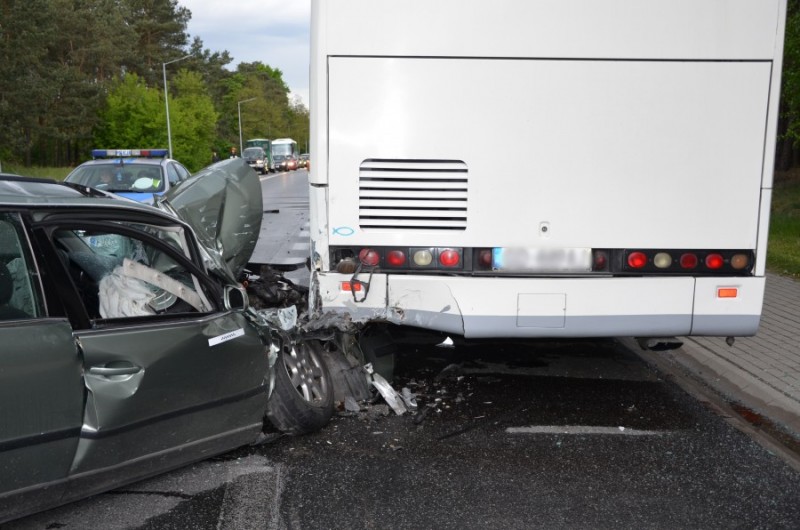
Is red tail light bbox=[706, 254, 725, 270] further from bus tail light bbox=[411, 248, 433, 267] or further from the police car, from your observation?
the police car

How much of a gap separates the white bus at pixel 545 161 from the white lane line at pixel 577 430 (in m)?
0.63

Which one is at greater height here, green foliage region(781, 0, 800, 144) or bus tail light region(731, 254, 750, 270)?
green foliage region(781, 0, 800, 144)

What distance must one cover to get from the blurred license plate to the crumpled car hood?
2527 millimetres

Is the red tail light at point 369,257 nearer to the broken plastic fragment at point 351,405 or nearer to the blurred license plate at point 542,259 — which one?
the blurred license plate at point 542,259

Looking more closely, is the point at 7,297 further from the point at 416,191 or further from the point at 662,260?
the point at 662,260

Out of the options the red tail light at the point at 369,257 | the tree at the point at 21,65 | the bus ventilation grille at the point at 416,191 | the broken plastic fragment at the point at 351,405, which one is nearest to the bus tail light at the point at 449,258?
the bus ventilation grille at the point at 416,191

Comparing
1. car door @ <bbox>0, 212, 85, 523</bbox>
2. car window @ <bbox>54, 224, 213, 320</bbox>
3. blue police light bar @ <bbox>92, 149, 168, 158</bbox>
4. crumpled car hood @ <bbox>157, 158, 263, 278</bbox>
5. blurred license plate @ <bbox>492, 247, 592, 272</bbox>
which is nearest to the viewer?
car door @ <bbox>0, 212, 85, 523</bbox>

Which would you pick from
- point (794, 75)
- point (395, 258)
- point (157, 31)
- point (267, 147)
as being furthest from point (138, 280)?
point (267, 147)

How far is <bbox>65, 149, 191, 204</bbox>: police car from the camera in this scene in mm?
13672

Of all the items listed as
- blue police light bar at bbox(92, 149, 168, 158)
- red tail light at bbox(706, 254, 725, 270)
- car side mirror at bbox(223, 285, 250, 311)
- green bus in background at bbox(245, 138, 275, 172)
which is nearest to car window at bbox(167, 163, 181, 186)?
blue police light bar at bbox(92, 149, 168, 158)

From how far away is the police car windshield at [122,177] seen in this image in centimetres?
1373

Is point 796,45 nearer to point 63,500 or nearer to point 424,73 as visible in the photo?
point 424,73

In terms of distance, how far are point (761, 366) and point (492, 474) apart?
3.36 m

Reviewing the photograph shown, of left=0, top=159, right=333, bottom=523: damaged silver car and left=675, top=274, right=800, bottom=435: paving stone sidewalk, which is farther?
left=675, top=274, right=800, bottom=435: paving stone sidewalk
